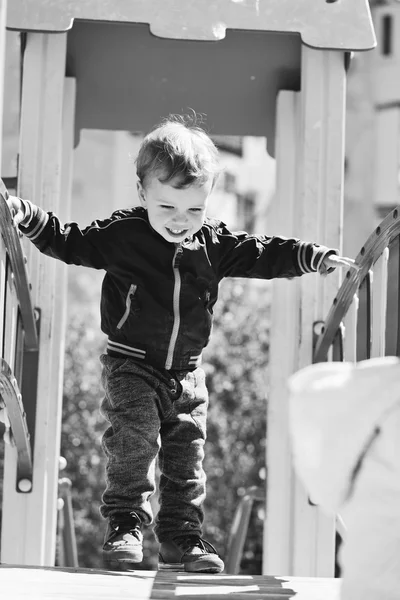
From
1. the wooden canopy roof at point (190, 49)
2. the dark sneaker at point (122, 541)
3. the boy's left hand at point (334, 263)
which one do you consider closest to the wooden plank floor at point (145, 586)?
the dark sneaker at point (122, 541)

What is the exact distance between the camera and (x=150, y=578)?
2568 mm

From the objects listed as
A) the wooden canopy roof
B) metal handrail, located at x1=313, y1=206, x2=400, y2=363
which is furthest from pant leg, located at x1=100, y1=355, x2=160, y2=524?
the wooden canopy roof

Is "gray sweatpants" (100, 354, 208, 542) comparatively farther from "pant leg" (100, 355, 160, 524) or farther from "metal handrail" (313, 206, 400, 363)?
"metal handrail" (313, 206, 400, 363)

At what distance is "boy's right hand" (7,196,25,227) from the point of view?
278 cm

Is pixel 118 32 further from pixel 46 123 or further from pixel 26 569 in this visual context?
pixel 26 569

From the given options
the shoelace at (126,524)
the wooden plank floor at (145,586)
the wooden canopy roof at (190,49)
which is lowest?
the wooden plank floor at (145,586)

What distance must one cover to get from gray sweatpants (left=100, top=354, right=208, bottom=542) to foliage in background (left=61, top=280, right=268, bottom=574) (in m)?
6.77

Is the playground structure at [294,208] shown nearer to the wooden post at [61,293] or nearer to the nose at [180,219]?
the wooden post at [61,293]

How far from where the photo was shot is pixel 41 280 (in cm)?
372

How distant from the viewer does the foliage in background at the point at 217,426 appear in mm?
9930

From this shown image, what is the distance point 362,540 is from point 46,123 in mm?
2495

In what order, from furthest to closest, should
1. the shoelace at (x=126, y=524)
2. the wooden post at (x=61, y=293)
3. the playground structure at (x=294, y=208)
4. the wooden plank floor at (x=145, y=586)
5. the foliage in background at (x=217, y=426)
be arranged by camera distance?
the foliage in background at (x=217, y=426), the wooden post at (x=61, y=293), the playground structure at (x=294, y=208), the shoelace at (x=126, y=524), the wooden plank floor at (x=145, y=586)

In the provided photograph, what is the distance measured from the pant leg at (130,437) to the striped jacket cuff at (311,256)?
54 centimetres

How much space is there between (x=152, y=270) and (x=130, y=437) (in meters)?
0.47
